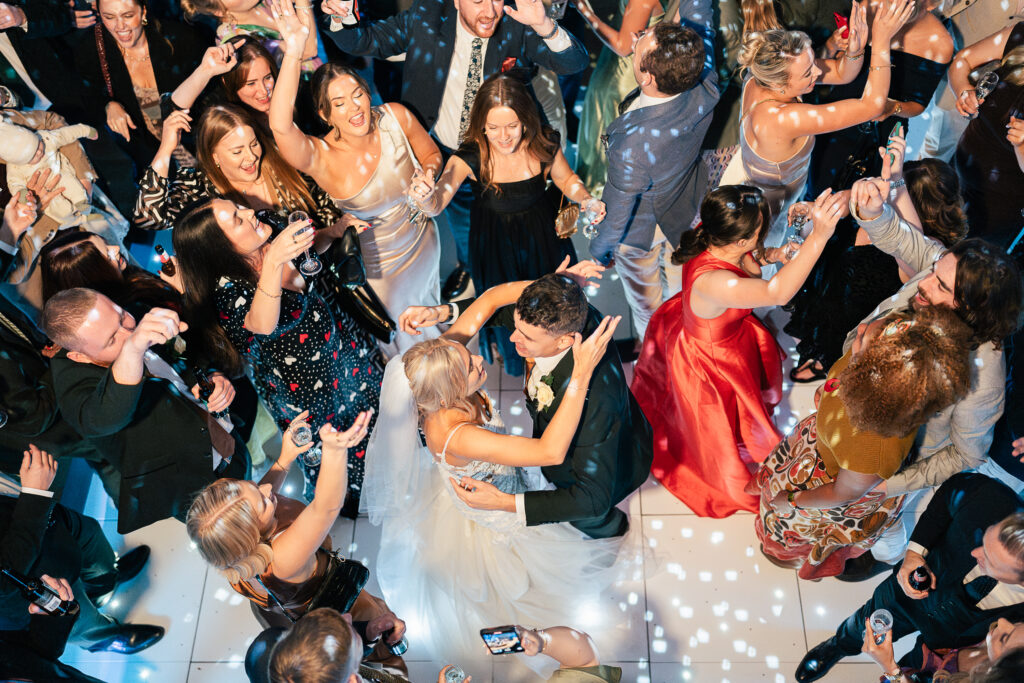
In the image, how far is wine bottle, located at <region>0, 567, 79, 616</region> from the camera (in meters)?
2.36

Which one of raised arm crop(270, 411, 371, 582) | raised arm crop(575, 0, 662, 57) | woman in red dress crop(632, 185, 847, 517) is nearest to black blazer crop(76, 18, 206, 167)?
raised arm crop(575, 0, 662, 57)

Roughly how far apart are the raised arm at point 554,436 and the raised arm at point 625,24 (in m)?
1.90

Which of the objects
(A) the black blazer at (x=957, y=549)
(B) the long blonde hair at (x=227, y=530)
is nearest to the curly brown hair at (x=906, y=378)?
(A) the black blazer at (x=957, y=549)

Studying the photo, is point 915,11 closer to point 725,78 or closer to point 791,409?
point 725,78

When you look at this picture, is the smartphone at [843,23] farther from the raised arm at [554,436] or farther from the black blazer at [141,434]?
the black blazer at [141,434]

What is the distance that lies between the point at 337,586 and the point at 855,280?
2468mm

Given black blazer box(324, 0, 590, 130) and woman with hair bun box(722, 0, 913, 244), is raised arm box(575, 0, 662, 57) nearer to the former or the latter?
black blazer box(324, 0, 590, 130)

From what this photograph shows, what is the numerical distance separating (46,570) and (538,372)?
1.81 meters

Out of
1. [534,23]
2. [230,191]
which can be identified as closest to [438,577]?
[230,191]

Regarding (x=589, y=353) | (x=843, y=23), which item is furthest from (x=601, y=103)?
(x=589, y=353)

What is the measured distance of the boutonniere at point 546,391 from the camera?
2571mm

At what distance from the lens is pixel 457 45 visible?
347cm

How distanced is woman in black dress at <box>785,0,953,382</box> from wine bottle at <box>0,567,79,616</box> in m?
3.26

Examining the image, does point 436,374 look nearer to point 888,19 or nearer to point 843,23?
point 888,19
